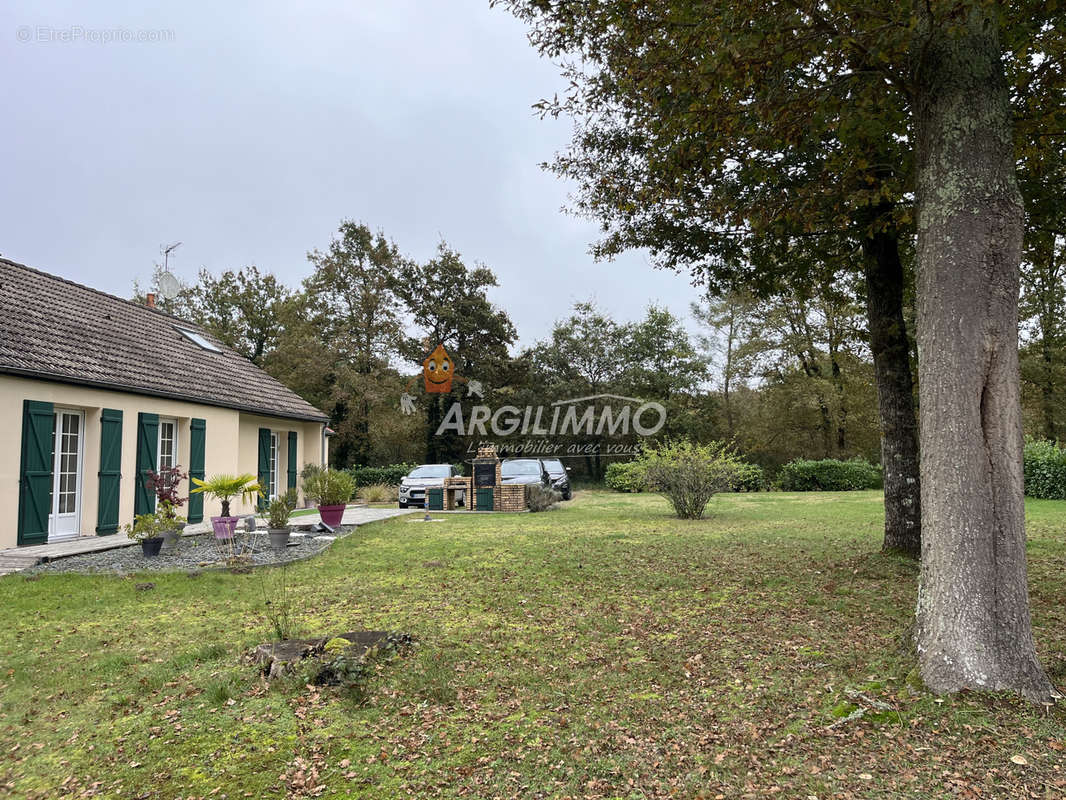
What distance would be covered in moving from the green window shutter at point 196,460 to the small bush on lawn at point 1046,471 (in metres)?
20.4

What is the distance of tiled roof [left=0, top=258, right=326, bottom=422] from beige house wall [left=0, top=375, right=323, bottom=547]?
267 mm

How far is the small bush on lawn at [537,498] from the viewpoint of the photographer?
16797mm

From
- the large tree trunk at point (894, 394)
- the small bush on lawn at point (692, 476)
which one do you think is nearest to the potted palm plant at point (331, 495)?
the small bush on lawn at point (692, 476)

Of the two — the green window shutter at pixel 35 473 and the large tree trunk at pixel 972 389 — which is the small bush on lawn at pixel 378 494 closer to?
the green window shutter at pixel 35 473

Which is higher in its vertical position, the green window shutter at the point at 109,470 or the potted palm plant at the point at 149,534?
the green window shutter at the point at 109,470

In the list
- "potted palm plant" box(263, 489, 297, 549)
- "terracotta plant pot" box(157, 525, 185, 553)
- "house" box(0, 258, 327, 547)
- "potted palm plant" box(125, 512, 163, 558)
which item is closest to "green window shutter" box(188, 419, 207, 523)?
"house" box(0, 258, 327, 547)

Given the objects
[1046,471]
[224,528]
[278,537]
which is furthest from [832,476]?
[224,528]

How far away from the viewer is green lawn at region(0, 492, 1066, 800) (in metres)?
2.80

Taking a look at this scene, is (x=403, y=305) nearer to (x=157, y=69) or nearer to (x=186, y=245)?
(x=186, y=245)

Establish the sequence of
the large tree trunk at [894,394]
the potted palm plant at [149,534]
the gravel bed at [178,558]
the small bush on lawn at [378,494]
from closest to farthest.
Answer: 1. the large tree trunk at [894,394]
2. the gravel bed at [178,558]
3. the potted palm plant at [149,534]
4. the small bush on lawn at [378,494]

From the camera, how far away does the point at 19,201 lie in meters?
15.1

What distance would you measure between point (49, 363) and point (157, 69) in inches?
189

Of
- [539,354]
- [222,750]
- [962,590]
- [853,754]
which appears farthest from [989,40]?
[539,354]

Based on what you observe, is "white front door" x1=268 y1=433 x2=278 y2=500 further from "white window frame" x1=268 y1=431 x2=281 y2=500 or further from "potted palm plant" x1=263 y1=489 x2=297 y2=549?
"potted palm plant" x1=263 y1=489 x2=297 y2=549
